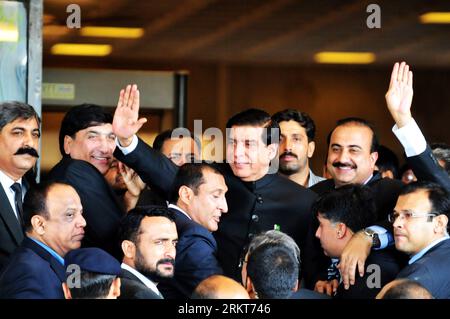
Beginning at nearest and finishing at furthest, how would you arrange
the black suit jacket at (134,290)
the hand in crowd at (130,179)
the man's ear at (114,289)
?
the man's ear at (114,289), the black suit jacket at (134,290), the hand in crowd at (130,179)

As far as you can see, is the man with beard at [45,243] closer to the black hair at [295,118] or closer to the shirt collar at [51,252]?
the shirt collar at [51,252]

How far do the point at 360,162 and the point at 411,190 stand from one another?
894 mm

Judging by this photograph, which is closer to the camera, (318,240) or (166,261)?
(166,261)

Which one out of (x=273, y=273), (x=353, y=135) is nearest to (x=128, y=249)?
(x=273, y=273)

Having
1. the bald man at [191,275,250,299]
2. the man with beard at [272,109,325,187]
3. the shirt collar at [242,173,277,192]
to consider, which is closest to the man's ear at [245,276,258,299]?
the bald man at [191,275,250,299]

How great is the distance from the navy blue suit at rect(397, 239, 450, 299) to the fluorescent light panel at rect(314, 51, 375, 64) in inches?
160

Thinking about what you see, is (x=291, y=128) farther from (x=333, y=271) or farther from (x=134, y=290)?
(x=134, y=290)

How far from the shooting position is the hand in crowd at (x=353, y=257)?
4.39 m

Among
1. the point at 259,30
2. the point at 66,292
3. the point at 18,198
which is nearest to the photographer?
the point at 66,292

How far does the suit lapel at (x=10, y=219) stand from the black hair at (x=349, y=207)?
4.05 ft

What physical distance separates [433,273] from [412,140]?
2.16 ft

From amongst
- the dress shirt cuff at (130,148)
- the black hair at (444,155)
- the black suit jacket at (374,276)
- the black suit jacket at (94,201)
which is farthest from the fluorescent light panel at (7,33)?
the black suit jacket at (374,276)

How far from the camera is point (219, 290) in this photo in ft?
11.9
